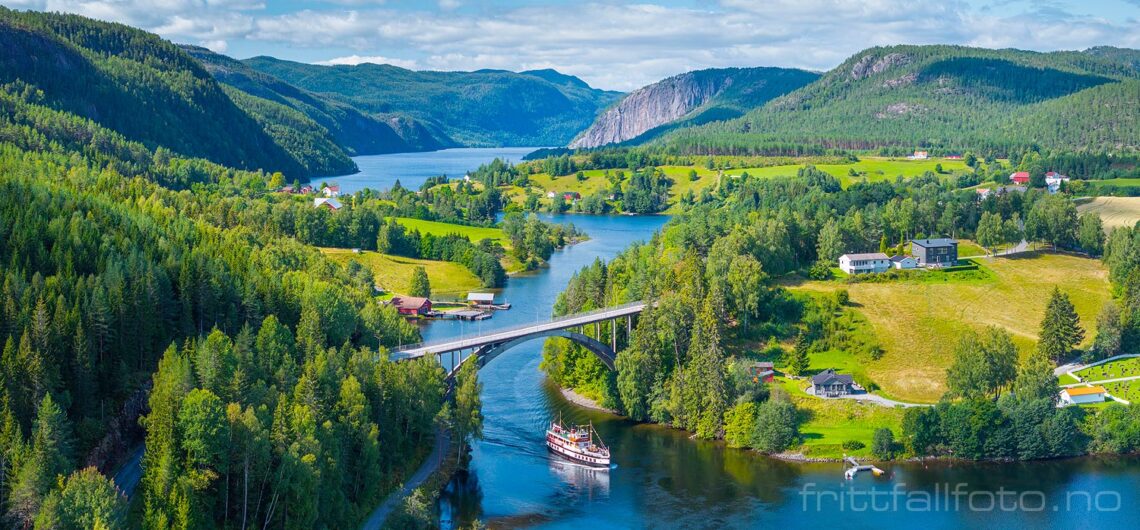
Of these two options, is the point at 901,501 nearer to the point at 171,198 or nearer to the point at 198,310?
the point at 198,310

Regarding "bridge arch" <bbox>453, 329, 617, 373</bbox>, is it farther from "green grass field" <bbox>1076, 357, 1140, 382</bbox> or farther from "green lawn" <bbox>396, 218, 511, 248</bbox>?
"green lawn" <bbox>396, 218, 511, 248</bbox>

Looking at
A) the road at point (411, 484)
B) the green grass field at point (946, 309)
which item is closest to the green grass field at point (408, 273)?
the green grass field at point (946, 309)

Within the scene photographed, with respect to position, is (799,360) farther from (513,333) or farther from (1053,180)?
(1053,180)

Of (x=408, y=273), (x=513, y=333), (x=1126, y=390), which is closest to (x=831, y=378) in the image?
(x=1126, y=390)

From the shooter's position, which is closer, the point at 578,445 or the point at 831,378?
the point at 578,445

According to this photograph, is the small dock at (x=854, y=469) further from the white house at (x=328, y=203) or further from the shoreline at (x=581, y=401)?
the white house at (x=328, y=203)

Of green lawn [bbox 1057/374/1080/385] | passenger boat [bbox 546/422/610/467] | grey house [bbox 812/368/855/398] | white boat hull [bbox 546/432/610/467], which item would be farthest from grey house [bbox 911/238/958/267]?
white boat hull [bbox 546/432/610/467]

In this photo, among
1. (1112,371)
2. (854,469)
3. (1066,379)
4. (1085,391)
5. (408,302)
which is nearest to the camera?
(854,469)
